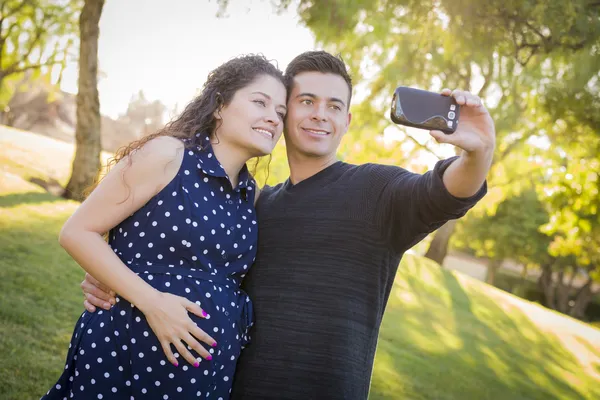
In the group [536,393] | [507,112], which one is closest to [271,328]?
[536,393]

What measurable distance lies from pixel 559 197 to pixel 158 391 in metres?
11.3

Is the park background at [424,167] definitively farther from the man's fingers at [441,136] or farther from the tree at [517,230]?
the tree at [517,230]

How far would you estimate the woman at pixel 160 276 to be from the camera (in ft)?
6.95

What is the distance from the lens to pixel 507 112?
15.3m

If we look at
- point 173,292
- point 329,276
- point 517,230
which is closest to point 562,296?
point 517,230

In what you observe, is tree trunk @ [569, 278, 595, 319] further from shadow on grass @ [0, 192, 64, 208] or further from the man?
the man

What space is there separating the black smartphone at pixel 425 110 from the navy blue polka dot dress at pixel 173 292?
926 millimetres

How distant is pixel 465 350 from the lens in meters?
8.05

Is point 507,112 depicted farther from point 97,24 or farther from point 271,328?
point 271,328

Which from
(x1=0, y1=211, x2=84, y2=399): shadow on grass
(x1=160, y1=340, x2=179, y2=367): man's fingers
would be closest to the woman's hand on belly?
(x1=160, y1=340, x2=179, y2=367): man's fingers

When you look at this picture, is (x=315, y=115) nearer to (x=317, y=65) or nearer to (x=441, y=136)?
(x=317, y=65)

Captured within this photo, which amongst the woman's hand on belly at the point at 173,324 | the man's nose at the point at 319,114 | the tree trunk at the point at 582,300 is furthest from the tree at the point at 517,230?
the woman's hand on belly at the point at 173,324

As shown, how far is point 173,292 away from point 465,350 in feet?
23.1

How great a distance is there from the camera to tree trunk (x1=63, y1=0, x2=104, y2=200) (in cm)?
1112
